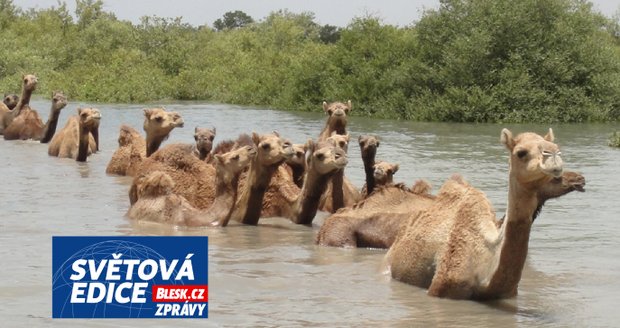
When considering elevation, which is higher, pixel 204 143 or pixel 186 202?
pixel 204 143

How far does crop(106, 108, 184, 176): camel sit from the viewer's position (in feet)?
55.5

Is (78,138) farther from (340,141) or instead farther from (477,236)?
(477,236)

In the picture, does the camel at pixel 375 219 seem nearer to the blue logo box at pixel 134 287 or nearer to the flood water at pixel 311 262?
the flood water at pixel 311 262

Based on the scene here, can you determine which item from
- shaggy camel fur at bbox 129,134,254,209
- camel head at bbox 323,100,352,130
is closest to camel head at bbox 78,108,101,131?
camel head at bbox 323,100,352,130

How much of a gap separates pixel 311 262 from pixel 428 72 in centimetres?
2692

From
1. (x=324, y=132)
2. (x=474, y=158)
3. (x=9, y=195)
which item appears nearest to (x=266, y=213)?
(x=324, y=132)

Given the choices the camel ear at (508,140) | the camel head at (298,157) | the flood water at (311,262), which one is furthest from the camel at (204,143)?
the camel ear at (508,140)

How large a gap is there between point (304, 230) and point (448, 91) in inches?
929

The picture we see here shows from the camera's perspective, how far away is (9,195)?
15.3 meters

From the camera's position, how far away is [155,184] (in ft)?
40.0

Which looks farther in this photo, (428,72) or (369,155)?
(428,72)

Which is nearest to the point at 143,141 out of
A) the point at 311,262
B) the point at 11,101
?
the point at 311,262

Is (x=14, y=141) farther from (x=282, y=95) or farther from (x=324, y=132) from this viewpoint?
(x=282, y=95)

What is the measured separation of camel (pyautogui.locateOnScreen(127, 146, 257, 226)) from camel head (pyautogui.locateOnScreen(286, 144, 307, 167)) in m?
1.03
